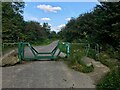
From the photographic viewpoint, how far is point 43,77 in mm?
9055

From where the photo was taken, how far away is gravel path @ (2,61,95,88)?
8062mm

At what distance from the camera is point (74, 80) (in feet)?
28.6

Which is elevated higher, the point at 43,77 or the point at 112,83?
the point at 112,83

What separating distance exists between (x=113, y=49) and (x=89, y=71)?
17.0 feet

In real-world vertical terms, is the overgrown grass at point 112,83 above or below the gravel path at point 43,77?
above

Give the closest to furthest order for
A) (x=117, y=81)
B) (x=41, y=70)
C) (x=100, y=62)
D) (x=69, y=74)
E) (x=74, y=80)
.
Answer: (x=117, y=81) → (x=74, y=80) → (x=69, y=74) → (x=41, y=70) → (x=100, y=62)

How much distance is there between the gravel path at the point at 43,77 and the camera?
8062 mm

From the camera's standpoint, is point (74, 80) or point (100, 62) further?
point (100, 62)

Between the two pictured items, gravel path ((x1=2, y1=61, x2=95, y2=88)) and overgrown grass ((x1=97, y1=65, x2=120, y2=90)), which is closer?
overgrown grass ((x1=97, y1=65, x2=120, y2=90))

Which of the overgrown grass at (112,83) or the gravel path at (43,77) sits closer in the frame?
the overgrown grass at (112,83)

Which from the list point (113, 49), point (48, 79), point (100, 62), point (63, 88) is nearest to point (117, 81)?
point (63, 88)

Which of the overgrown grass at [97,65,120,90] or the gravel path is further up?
the overgrown grass at [97,65,120,90]

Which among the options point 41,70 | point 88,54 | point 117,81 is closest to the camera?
point 117,81

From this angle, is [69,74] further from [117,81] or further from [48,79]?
[117,81]
